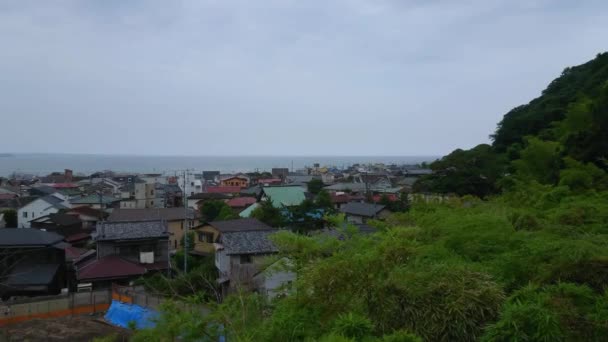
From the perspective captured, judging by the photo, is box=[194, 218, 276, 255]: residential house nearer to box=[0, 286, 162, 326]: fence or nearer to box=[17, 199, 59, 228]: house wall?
box=[0, 286, 162, 326]: fence

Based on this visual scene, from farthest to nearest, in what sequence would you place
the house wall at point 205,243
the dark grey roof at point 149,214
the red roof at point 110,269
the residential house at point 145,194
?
1. the residential house at point 145,194
2. the dark grey roof at point 149,214
3. the house wall at point 205,243
4. the red roof at point 110,269

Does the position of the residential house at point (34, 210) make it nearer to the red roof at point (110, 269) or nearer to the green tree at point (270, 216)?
the green tree at point (270, 216)

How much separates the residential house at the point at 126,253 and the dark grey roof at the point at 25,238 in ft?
5.61

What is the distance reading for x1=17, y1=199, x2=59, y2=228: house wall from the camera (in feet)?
108

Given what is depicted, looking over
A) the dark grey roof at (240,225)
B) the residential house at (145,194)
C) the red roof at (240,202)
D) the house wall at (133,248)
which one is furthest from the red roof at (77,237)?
the residential house at (145,194)

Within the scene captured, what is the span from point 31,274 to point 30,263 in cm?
105

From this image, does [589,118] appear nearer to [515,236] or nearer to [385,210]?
[515,236]

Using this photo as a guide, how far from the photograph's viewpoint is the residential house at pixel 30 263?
674 inches

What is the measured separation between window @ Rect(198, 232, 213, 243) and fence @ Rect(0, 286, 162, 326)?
29.5ft

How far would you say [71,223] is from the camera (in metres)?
28.7

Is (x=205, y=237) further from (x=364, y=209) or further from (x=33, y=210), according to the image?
(x=33, y=210)

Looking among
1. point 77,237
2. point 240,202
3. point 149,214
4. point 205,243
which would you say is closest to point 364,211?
point 205,243

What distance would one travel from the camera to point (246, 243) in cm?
1778

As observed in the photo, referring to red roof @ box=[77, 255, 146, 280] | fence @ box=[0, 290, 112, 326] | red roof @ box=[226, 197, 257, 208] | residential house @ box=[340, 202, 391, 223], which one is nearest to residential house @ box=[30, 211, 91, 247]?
red roof @ box=[226, 197, 257, 208]
